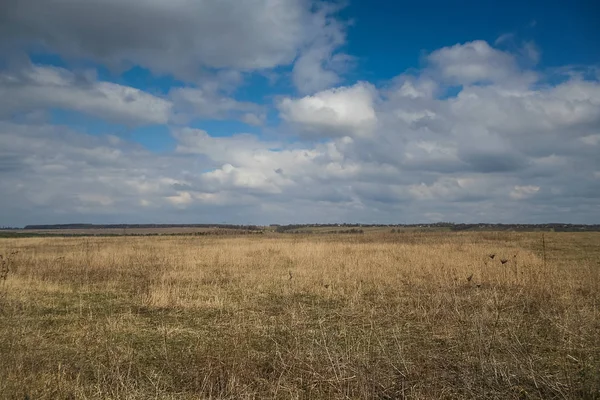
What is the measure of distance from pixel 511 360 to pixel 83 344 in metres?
7.40

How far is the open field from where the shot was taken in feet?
16.8

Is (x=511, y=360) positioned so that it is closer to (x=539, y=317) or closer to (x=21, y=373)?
(x=539, y=317)

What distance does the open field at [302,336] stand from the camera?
16.8 ft

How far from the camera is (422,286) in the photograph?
42.7 feet

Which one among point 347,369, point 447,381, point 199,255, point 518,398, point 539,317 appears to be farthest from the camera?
point 199,255

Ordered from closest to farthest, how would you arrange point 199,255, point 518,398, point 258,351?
1. point 518,398
2. point 258,351
3. point 199,255

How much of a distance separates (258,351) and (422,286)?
7785 mm

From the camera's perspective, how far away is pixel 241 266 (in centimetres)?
1948

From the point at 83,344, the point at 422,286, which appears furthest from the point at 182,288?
the point at 422,286

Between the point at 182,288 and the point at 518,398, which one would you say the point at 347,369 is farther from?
the point at 182,288

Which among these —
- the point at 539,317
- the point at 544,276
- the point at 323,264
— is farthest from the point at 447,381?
the point at 323,264

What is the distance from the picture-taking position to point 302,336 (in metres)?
7.64

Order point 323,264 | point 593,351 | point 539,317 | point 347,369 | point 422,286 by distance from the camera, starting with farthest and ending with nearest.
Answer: point 323,264 < point 422,286 < point 539,317 < point 593,351 < point 347,369

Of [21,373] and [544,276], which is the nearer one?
[21,373]
